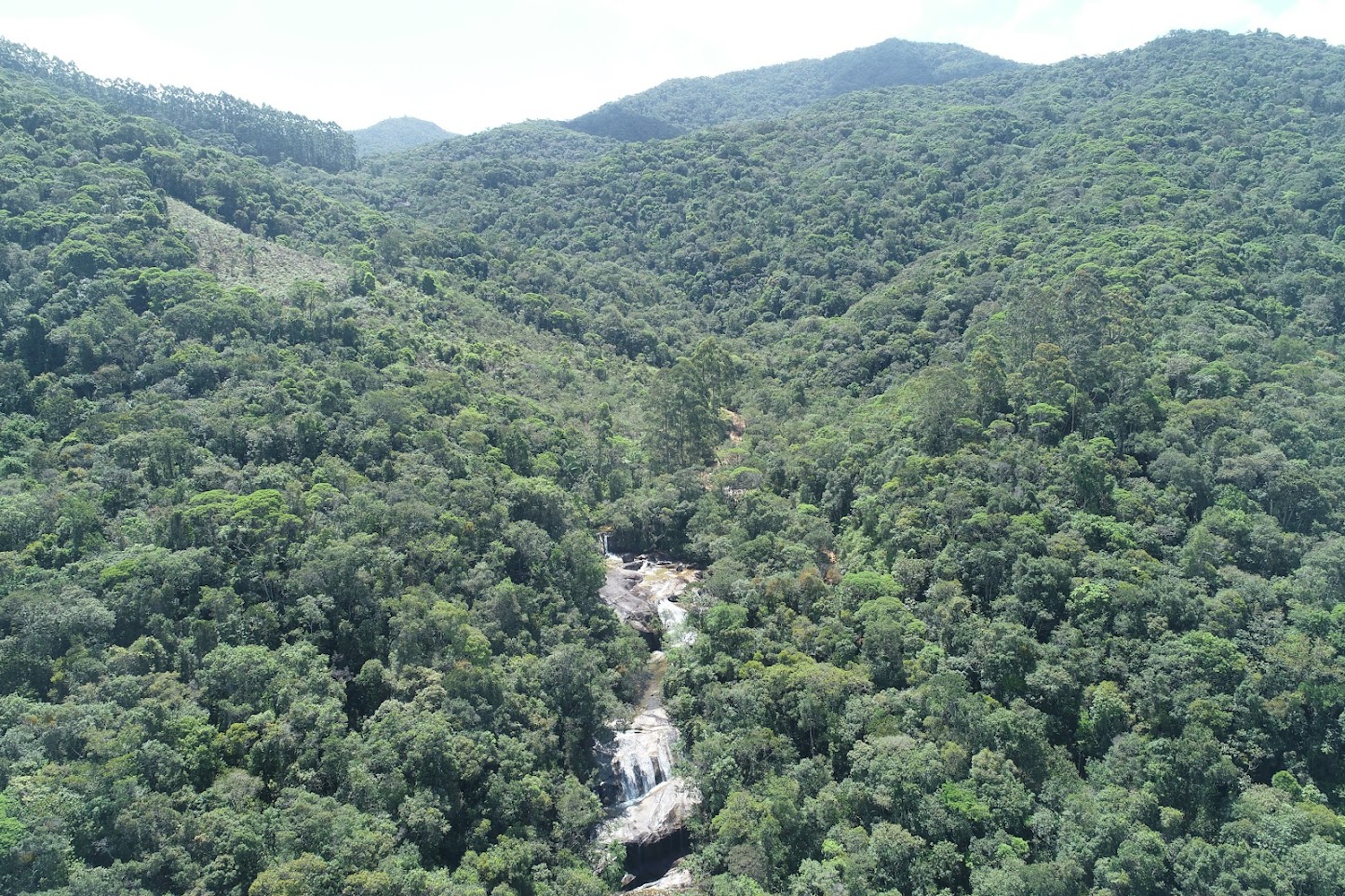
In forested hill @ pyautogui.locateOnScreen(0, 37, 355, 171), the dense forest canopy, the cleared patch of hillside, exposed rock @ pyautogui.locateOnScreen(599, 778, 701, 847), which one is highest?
forested hill @ pyautogui.locateOnScreen(0, 37, 355, 171)

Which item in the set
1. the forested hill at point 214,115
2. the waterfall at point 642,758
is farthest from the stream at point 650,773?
the forested hill at point 214,115

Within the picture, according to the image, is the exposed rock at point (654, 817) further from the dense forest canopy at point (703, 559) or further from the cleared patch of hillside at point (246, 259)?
the cleared patch of hillside at point (246, 259)

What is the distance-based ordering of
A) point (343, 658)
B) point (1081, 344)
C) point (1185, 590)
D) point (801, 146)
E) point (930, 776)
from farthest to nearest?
point (801, 146) → point (1081, 344) → point (343, 658) → point (1185, 590) → point (930, 776)

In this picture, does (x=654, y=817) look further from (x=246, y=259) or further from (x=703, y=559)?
(x=246, y=259)

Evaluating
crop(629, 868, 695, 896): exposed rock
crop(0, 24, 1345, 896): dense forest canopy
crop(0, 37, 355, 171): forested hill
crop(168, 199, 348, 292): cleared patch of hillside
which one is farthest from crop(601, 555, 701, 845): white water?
crop(0, 37, 355, 171): forested hill

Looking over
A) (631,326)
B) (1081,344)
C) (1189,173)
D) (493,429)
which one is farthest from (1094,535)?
(631,326)

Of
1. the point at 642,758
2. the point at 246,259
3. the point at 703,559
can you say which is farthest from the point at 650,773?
the point at 246,259

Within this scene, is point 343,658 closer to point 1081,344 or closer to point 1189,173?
point 1081,344

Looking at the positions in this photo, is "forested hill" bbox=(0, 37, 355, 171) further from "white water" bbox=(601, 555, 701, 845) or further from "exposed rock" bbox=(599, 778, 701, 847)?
"exposed rock" bbox=(599, 778, 701, 847)
